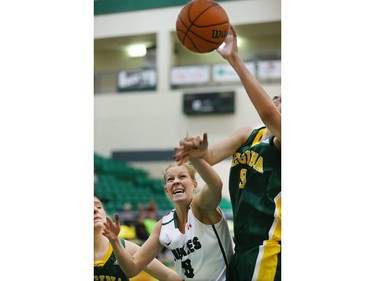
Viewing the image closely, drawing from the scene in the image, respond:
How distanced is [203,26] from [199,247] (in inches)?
32.0

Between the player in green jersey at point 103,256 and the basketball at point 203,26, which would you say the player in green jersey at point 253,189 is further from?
the player in green jersey at point 103,256

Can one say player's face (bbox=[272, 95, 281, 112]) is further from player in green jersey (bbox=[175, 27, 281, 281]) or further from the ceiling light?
the ceiling light

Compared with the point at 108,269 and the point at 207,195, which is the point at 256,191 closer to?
the point at 207,195

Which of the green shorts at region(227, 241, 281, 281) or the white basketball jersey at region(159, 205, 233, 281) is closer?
the green shorts at region(227, 241, 281, 281)

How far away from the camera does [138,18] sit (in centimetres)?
316

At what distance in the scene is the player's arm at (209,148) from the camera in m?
1.77

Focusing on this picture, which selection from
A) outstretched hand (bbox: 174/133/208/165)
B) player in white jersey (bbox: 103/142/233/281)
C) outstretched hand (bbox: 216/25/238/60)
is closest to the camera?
outstretched hand (bbox: 174/133/208/165)

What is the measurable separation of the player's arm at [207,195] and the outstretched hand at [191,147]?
0.07 m

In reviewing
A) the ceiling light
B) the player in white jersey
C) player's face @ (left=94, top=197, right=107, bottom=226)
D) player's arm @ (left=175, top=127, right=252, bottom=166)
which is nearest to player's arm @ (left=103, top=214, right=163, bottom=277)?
the player in white jersey

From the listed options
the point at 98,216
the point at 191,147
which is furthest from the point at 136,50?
the point at 191,147

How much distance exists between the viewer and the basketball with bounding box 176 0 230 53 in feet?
6.37

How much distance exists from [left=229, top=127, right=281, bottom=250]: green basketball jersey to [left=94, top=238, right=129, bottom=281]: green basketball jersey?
57cm

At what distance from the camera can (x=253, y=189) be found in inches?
77.9

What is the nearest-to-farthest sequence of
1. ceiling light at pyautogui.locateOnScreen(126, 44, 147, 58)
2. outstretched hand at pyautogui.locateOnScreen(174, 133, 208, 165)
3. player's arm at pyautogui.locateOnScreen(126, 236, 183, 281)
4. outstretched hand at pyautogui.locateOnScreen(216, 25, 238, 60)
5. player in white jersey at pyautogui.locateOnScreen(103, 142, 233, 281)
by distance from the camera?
outstretched hand at pyautogui.locateOnScreen(174, 133, 208, 165) < outstretched hand at pyautogui.locateOnScreen(216, 25, 238, 60) < player in white jersey at pyautogui.locateOnScreen(103, 142, 233, 281) < player's arm at pyautogui.locateOnScreen(126, 236, 183, 281) < ceiling light at pyautogui.locateOnScreen(126, 44, 147, 58)
